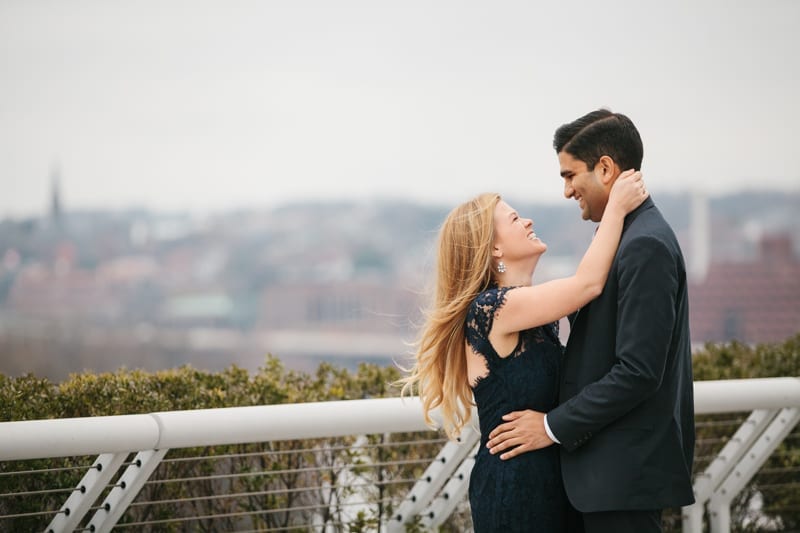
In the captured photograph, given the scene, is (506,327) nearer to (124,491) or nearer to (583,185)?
(583,185)

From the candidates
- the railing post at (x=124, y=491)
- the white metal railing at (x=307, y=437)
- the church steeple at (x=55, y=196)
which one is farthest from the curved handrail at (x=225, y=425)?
the church steeple at (x=55, y=196)

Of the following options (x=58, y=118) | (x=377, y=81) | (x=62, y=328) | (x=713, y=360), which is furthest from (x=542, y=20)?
(x=713, y=360)

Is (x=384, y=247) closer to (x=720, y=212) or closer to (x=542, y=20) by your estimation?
(x=542, y=20)

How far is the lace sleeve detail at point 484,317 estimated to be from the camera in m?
2.55

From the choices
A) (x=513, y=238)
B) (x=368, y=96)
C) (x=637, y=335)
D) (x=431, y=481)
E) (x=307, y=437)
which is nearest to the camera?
(x=637, y=335)

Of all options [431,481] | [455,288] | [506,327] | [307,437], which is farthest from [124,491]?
[506,327]

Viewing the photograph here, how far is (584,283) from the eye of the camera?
7.98ft

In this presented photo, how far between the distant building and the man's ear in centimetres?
10360

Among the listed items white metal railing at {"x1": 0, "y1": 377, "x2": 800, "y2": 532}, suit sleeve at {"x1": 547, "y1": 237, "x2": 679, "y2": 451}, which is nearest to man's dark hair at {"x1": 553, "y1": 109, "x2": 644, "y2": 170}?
suit sleeve at {"x1": 547, "y1": 237, "x2": 679, "y2": 451}

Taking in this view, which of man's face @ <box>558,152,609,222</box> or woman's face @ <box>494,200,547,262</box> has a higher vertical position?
man's face @ <box>558,152,609,222</box>

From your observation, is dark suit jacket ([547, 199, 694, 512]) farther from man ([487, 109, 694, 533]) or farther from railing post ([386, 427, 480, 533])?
railing post ([386, 427, 480, 533])

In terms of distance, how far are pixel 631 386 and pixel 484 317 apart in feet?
1.44

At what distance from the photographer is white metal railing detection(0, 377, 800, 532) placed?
285 centimetres

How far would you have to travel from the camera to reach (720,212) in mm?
106812
